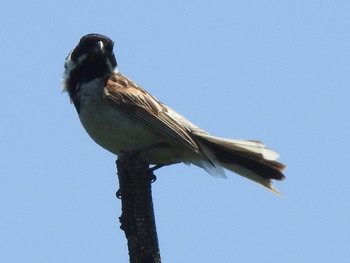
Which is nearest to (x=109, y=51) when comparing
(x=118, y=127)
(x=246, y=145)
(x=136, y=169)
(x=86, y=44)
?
(x=86, y=44)

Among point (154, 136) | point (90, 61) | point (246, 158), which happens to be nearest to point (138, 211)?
point (154, 136)

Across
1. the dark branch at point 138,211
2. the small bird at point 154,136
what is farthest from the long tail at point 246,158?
the dark branch at point 138,211

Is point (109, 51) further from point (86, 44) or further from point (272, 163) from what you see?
point (272, 163)

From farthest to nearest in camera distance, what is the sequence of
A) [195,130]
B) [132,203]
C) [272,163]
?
[195,130], [272,163], [132,203]

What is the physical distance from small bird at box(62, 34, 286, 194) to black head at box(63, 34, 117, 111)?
0.13 metres

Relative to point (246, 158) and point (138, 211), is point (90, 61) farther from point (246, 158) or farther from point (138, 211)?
point (138, 211)

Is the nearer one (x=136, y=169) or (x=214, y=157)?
(x=136, y=169)

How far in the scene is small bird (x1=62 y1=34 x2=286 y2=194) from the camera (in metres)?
7.63

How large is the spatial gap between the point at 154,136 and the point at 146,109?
0.95 feet

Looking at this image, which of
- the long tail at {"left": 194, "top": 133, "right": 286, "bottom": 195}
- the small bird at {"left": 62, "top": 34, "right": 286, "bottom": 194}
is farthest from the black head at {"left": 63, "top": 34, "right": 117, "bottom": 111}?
the long tail at {"left": 194, "top": 133, "right": 286, "bottom": 195}

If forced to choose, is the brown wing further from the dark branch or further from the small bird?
the dark branch

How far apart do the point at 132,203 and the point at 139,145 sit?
7.11 ft

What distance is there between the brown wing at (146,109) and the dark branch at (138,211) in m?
1.61

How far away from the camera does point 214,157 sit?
312 inches
